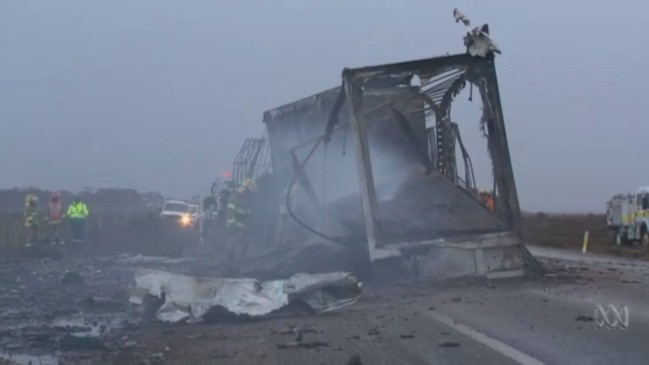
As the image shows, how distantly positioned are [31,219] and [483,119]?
17.6 metres

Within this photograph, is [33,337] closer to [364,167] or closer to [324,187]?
[364,167]

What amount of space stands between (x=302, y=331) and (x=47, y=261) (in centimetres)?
1670

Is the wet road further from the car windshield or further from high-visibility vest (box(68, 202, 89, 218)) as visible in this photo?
the car windshield

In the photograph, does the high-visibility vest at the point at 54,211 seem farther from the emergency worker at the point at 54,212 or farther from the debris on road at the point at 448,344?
the debris on road at the point at 448,344

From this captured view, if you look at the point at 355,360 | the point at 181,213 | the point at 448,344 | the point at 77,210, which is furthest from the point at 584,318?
the point at 181,213

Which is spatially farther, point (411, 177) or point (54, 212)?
point (54, 212)

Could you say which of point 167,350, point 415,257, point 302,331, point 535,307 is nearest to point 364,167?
point 415,257

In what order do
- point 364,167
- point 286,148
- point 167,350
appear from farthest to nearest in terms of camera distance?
point 286,148 → point 364,167 → point 167,350

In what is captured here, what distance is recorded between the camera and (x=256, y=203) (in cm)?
2397

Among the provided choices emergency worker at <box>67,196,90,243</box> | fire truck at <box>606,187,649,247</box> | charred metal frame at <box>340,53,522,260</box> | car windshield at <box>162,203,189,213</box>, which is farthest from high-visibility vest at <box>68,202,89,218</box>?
fire truck at <box>606,187,649,247</box>

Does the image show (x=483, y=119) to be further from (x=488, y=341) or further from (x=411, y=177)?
(x=488, y=341)

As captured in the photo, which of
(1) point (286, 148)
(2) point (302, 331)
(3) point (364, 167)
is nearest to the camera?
(2) point (302, 331)

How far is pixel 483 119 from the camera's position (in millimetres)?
16375

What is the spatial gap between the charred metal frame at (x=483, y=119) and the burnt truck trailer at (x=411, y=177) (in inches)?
0.6
